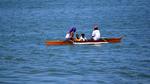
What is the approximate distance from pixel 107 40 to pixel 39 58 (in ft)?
24.5

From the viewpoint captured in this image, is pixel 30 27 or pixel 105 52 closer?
pixel 105 52

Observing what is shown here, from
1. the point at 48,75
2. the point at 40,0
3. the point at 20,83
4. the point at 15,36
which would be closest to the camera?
the point at 20,83

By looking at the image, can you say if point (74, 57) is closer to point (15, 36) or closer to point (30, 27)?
point (15, 36)

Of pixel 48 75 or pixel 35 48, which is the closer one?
pixel 48 75

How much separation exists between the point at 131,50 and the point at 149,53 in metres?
2.31

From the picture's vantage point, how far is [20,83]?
26.9m

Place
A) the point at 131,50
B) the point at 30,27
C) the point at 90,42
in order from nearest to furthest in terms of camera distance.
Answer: the point at 131,50 < the point at 90,42 < the point at 30,27

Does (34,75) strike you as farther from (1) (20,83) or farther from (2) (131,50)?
(2) (131,50)

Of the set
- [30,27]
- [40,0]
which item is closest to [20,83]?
[30,27]

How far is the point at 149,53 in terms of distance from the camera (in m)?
37.1

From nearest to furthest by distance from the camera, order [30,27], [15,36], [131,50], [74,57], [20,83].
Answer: [20,83]
[74,57]
[131,50]
[15,36]
[30,27]

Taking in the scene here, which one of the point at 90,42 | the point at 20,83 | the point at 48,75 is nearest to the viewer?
the point at 20,83

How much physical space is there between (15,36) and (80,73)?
83.4ft

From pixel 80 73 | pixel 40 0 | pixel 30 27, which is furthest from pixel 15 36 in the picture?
Result: pixel 40 0
